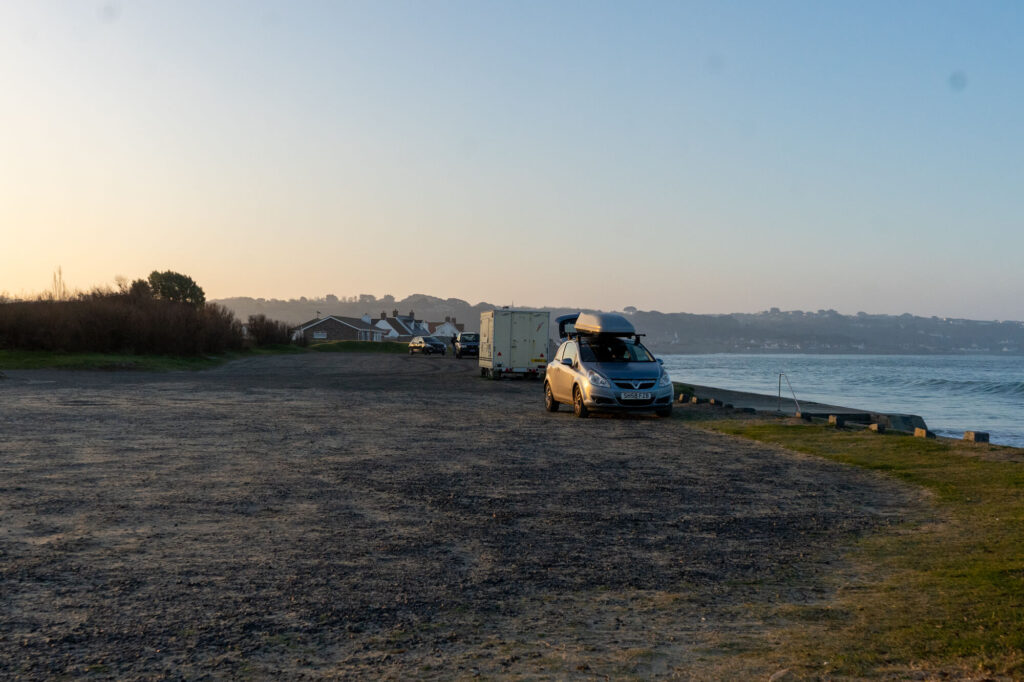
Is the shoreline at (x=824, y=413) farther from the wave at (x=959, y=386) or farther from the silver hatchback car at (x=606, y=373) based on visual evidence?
the wave at (x=959, y=386)

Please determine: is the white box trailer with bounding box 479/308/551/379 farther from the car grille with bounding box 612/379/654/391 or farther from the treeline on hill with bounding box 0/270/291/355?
the treeline on hill with bounding box 0/270/291/355

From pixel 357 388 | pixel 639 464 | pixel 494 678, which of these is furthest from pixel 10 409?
pixel 494 678

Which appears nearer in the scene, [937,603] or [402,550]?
[937,603]

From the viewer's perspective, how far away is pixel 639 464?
11992 millimetres

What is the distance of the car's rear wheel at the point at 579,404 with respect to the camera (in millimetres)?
19000

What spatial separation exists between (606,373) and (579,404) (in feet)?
3.12

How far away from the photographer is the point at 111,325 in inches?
1903

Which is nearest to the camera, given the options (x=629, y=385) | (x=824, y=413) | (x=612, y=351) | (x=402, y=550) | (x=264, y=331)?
(x=402, y=550)

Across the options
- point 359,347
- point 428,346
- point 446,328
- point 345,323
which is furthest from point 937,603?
point 446,328

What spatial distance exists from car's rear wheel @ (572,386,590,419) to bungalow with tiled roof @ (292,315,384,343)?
113508mm

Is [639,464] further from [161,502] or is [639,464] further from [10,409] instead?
[10,409]

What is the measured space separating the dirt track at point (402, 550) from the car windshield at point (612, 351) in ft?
16.5

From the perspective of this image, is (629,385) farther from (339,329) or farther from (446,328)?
(446,328)

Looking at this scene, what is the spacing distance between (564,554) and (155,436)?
32.4ft
